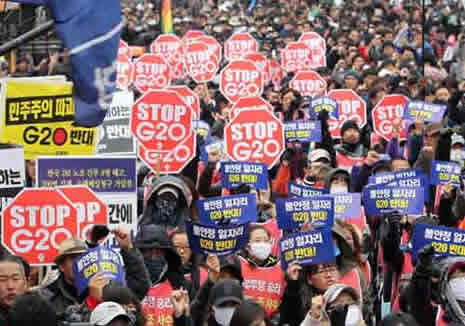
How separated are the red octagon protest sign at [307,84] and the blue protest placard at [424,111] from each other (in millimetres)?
4715

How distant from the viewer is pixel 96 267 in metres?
9.40

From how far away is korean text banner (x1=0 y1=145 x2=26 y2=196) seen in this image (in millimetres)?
11953

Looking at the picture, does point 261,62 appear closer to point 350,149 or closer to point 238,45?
point 238,45

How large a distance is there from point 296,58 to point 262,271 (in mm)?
15076

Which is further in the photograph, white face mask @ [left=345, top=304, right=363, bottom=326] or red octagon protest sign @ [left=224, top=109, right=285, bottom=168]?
red octagon protest sign @ [left=224, top=109, right=285, bottom=168]

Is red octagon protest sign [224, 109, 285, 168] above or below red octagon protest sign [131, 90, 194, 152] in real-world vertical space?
below

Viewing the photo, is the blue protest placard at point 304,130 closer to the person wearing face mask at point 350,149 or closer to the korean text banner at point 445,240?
the person wearing face mask at point 350,149

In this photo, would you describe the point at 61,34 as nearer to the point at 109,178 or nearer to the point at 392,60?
the point at 109,178

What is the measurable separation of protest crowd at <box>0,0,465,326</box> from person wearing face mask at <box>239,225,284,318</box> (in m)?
0.01

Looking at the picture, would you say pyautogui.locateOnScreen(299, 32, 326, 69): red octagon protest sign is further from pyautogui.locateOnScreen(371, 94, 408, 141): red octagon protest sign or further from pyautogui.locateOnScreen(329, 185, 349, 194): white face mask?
pyautogui.locateOnScreen(329, 185, 349, 194): white face mask

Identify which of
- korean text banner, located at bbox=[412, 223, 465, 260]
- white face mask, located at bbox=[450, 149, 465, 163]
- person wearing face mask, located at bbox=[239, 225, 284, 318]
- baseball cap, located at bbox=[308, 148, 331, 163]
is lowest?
white face mask, located at bbox=[450, 149, 465, 163]

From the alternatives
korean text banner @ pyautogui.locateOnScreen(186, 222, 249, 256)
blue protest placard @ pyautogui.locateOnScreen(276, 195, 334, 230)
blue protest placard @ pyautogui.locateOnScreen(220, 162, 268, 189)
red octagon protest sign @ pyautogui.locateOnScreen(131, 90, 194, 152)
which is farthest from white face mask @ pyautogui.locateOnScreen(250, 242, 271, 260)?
red octagon protest sign @ pyautogui.locateOnScreen(131, 90, 194, 152)

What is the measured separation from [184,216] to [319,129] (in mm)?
4399

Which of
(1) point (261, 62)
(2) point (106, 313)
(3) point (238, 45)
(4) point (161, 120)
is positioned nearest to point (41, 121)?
(4) point (161, 120)
